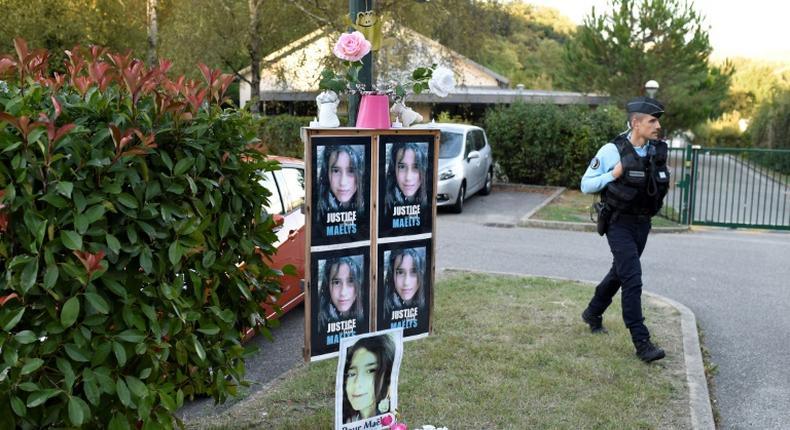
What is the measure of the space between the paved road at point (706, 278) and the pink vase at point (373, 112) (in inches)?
85.5

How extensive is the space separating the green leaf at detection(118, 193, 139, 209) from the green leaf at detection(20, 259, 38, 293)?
37cm

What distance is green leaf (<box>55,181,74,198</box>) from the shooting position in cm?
283

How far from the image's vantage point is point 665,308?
7695 mm

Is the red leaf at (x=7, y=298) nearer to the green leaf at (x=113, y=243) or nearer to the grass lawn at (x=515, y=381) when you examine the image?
the green leaf at (x=113, y=243)

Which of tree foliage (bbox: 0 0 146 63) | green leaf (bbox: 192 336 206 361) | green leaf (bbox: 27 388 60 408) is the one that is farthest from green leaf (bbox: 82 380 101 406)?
tree foliage (bbox: 0 0 146 63)

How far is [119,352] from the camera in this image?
3.04 m

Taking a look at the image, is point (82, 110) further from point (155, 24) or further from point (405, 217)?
point (155, 24)

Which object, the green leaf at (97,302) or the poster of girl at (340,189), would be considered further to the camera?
the poster of girl at (340,189)

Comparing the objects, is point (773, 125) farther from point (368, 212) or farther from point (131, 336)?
point (131, 336)

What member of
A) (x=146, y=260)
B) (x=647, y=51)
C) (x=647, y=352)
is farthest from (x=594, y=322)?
(x=647, y=51)

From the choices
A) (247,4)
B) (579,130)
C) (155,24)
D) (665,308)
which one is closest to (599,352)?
(665,308)

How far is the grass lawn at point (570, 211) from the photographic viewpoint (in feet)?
48.5

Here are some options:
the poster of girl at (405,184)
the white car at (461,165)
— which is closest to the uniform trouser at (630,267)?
the poster of girl at (405,184)

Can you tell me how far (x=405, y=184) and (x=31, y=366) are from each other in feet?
7.38
